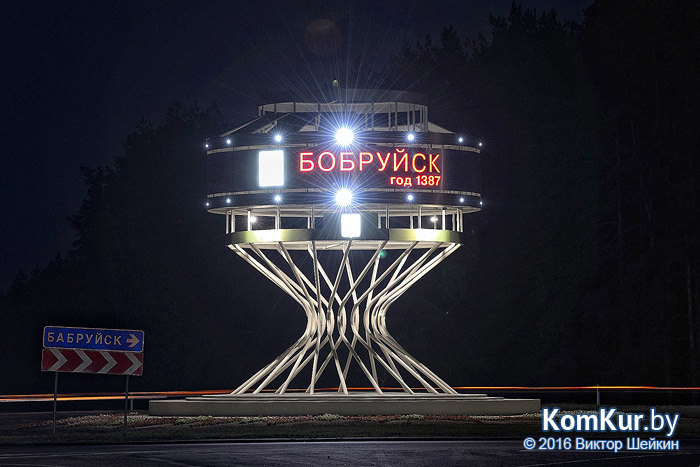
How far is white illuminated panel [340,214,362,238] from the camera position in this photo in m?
40.6

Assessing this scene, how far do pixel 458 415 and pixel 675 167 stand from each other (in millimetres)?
24201

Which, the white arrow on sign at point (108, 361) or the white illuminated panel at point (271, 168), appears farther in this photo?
the white illuminated panel at point (271, 168)

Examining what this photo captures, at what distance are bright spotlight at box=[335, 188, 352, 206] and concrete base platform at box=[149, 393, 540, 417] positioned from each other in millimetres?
5654

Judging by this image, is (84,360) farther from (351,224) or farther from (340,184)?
(340,184)

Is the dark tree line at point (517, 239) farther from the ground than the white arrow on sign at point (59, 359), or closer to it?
farther from the ground

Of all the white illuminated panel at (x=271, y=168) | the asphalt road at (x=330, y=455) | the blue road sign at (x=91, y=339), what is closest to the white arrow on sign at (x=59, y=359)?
the blue road sign at (x=91, y=339)

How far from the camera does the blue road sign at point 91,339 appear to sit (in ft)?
108

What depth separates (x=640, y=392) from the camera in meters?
52.1

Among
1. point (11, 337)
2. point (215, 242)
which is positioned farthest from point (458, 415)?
point (11, 337)

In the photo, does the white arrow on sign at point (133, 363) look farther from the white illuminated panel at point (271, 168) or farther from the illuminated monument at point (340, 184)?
the white illuminated panel at point (271, 168)

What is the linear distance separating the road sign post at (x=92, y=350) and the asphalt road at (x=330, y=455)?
2743 millimetres

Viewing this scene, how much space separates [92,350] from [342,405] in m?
9.08

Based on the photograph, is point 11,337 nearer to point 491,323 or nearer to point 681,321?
point 491,323

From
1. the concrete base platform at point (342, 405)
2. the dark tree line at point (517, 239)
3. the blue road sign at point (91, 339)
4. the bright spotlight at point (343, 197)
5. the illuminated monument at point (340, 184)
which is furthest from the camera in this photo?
the dark tree line at point (517, 239)
